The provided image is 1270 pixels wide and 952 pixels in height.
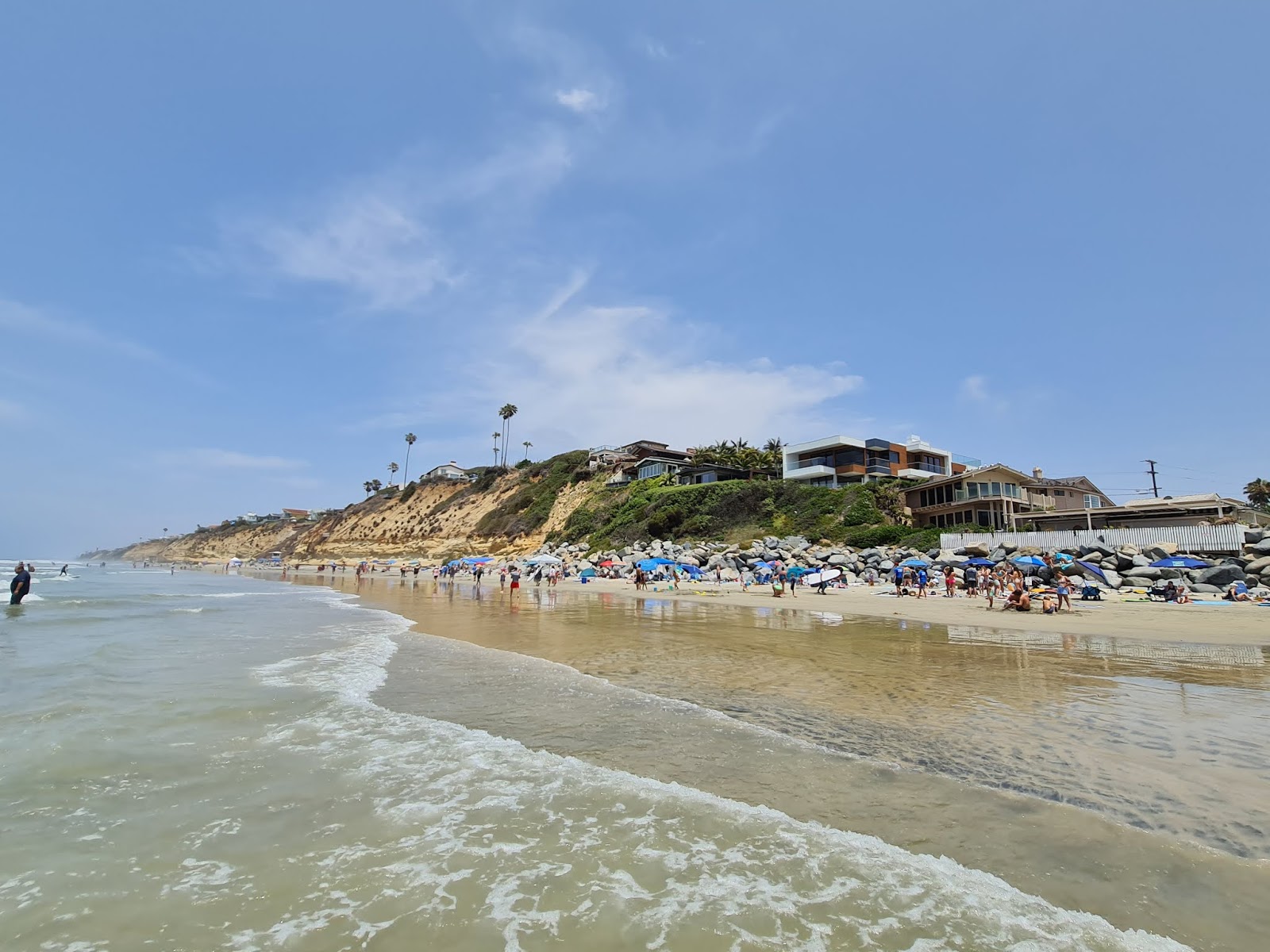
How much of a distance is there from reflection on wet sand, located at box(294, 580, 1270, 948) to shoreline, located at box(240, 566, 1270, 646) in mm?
2107

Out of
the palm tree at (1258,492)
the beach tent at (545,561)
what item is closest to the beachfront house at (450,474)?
the beach tent at (545,561)

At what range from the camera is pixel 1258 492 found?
68.8m

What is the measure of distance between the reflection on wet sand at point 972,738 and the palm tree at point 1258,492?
253ft

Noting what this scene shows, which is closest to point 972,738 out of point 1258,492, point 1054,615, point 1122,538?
point 1054,615

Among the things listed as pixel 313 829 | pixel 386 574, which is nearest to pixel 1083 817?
pixel 313 829

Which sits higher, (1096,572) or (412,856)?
(1096,572)

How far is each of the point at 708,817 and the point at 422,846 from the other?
87.8 inches

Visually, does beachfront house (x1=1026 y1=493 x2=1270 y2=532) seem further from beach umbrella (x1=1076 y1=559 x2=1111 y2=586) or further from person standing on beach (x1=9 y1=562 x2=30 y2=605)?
person standing on beach (x1=9 y1=562 x2=30 y2=605)

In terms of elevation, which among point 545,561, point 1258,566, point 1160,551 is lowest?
point 1258,566

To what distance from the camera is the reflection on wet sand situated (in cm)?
438

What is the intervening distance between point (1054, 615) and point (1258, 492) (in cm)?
7308

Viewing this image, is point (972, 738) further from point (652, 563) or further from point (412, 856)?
point (652, 563)

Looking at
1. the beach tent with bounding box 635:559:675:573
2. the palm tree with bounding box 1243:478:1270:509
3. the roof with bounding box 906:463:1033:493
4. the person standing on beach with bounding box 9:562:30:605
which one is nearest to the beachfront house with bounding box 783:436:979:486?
the roof with bounding box 906:463:1033:493

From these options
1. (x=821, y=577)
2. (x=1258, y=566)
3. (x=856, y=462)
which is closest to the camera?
(x=1258, y=566)
